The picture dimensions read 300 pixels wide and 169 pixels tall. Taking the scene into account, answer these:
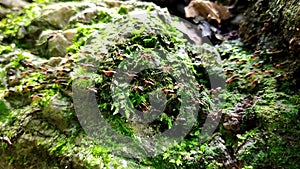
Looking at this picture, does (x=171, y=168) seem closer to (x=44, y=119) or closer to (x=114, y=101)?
(x=114, y=101)

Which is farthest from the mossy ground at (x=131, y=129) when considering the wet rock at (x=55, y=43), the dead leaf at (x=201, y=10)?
the dead leaf at (x=201, y=10)

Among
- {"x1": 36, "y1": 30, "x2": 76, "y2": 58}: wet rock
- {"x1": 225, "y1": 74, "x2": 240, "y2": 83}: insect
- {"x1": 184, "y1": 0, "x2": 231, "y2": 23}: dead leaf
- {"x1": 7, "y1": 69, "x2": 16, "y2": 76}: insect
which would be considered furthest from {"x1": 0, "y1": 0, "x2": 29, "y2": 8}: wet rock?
{"x1": 225, "y1": 74, "x2": 240, "y2": 83}: insect

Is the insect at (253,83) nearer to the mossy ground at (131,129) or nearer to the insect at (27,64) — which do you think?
the mossy ground at (131,129)

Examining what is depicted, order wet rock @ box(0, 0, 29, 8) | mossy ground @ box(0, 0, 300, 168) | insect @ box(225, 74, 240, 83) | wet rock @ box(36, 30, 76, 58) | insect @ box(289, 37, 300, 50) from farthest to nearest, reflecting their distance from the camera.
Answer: wet rock @ box(0, 0, 29, 8) < wet rock @ box(36, 30, 76, 58) < insect @ box(225, 74, 240, 83) < insect @ box(289, 37, 300, 50) < mossy ground @ box(0, 0, 300, 168)

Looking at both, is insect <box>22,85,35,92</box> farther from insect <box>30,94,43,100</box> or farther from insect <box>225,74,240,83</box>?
insect <box>225,74,240,83</box>

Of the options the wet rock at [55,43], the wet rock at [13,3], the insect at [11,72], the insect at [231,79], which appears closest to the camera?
the insect at [231,79]

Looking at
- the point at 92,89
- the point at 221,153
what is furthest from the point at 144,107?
the point at 221,153

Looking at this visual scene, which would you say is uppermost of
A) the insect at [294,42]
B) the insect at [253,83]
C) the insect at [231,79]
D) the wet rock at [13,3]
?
the insect at [294,42]

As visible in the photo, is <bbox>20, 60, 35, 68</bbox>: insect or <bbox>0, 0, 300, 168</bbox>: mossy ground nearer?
<bbox>0, 0, 300, 168</bbox>: mossy ground

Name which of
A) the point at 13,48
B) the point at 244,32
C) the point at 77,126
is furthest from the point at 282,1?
the point at 13,48

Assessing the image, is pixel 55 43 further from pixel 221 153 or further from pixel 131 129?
pixel 221 153

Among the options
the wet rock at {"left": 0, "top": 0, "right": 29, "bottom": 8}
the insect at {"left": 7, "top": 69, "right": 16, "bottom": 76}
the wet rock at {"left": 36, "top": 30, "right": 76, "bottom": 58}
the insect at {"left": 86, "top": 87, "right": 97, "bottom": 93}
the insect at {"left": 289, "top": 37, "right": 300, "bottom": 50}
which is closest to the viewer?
the insect at {"left": 86, "top": 87, "right": 97, "bottom": 93}
